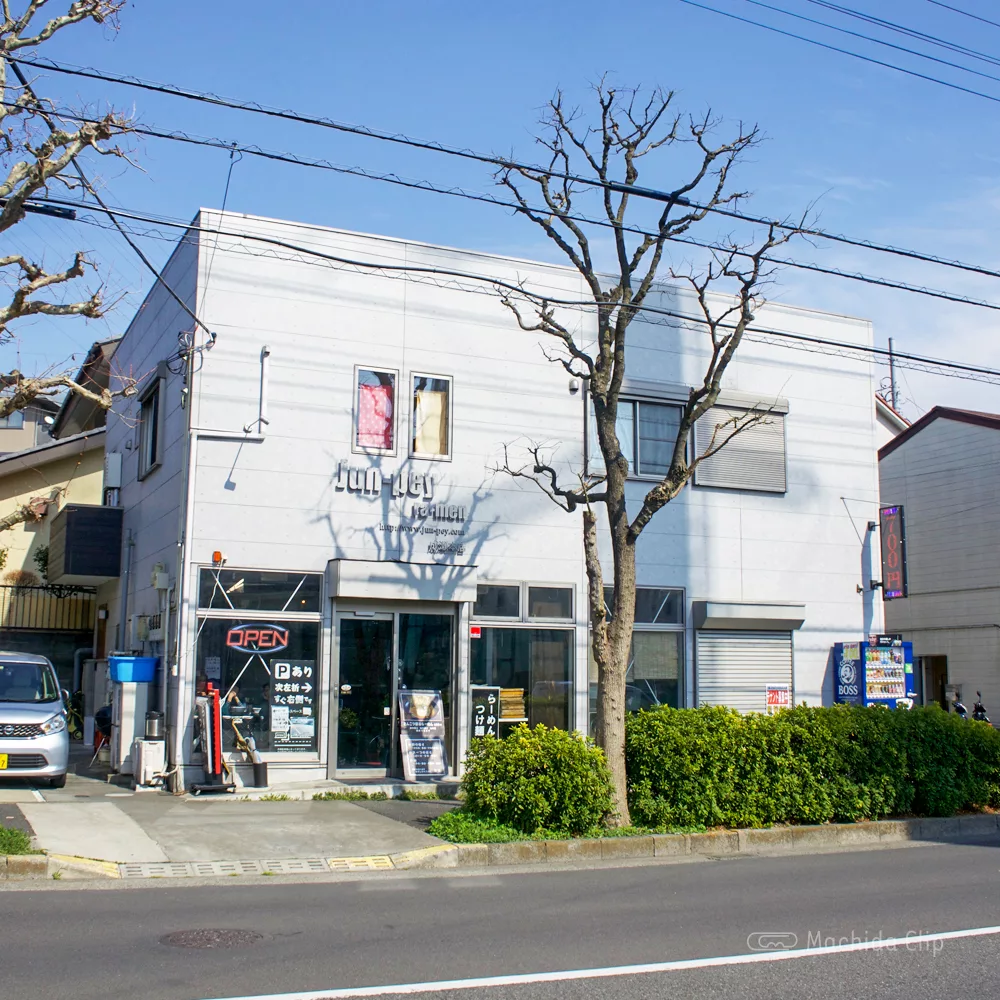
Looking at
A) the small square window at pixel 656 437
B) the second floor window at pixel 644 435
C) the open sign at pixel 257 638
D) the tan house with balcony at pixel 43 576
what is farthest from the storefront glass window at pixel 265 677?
the tan house with balcony at pixel 43 576

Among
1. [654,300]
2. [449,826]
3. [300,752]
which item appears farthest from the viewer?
[654,300]

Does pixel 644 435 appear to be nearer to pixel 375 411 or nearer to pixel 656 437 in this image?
pixel 656 437

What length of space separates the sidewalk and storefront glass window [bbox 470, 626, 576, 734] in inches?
108

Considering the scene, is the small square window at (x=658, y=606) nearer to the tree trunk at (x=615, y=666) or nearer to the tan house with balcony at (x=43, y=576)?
the tree trunk at (x=615, y=666)

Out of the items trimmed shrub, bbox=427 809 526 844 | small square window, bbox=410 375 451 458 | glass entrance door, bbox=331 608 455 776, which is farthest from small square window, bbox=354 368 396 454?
trimmed shrub, bbox=427 809 526 844

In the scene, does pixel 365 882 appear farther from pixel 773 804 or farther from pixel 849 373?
pixel 849 373

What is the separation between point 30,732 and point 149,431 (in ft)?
19.2

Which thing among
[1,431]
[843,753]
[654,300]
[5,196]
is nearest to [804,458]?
[654,300]

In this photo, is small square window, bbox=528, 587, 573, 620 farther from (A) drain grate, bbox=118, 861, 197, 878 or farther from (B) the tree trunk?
(A) drain grate, bbox=118, 861, 197, 878

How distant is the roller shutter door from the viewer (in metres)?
18.9

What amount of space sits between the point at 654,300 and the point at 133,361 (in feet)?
31.3

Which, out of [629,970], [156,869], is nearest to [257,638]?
[156,869]

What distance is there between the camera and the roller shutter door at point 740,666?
18922 mm

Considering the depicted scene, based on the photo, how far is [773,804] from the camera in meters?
13.6
